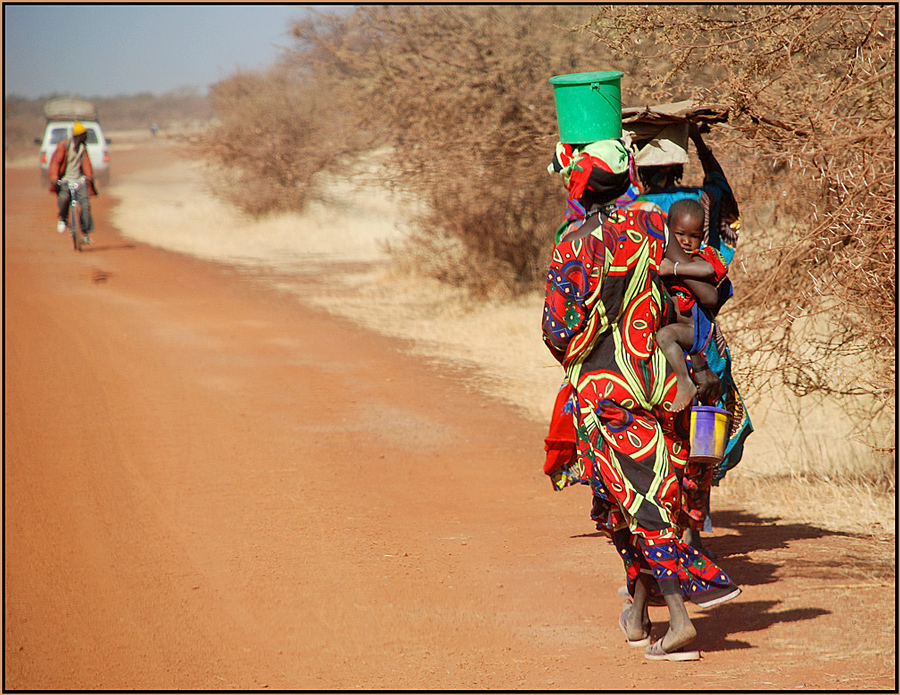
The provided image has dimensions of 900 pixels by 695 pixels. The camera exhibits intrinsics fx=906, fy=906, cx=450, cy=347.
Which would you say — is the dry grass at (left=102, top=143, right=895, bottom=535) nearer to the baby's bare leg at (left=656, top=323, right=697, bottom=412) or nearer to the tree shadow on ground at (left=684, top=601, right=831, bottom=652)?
the tree shadow on ground at (left=684, top=601, right=831, bottom=652)

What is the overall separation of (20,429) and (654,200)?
4545 mm

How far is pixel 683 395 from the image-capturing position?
339 centimetres

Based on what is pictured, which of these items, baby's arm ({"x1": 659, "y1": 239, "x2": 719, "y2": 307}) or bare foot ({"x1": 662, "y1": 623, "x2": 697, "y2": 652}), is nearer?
bare foot ({"x1": 662, "y1": 623, "x2": 697, "y2": 652})

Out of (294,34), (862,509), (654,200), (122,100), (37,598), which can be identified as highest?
(122,100)

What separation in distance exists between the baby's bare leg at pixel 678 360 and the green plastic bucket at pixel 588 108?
2.54 feet

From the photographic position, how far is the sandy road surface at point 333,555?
11.2 feet

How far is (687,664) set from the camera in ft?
11.1

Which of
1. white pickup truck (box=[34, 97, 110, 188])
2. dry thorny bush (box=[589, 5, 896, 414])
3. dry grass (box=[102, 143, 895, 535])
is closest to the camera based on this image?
dry thorny bush (box=[589, 5, 896, 414])

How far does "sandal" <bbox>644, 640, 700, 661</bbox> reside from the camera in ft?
11.1

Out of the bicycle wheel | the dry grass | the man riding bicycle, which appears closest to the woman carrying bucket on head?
the dry grass

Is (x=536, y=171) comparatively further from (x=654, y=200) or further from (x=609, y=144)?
(x=609, y=144)

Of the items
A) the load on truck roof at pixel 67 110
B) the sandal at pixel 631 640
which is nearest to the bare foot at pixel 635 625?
the sandal at pixel 631 640

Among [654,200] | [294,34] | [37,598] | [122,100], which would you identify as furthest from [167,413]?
[122,100]

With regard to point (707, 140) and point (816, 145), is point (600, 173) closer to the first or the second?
point (816, 145)
